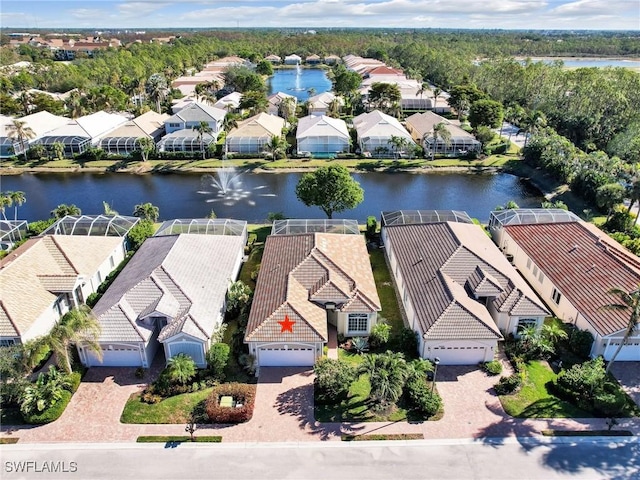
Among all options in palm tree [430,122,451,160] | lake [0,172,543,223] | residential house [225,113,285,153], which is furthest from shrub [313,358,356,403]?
residential house [225,113,285,153]

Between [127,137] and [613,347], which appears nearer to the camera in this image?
[613,347]

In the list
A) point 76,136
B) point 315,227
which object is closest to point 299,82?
point 76,136

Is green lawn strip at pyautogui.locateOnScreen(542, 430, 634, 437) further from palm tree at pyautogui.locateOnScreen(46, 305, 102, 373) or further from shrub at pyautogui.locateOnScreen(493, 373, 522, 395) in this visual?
palm tree at pyautogui.locateOnScreen(46, 305, 102, 373)

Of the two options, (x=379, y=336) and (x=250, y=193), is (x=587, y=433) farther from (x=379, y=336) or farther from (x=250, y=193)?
(x=250, y=193)

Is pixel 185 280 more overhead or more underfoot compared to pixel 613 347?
more overhead

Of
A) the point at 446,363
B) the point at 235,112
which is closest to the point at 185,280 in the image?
the point at 446,363

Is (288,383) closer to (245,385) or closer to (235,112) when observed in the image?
(245,385)

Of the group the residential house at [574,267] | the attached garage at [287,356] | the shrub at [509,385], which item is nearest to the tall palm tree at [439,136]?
the residential house at [574,267]
